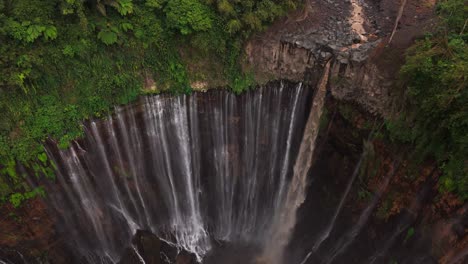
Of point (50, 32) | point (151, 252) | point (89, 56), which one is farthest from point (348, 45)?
point (151, 252)

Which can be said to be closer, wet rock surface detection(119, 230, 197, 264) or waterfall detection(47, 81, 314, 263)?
Answer: waterfall detection(47, 81, 314, 263)

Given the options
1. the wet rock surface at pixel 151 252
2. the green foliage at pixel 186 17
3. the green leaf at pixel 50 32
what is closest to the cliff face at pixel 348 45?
the green foliage at pixel 186 17

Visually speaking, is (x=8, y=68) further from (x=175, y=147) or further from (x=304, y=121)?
(x=304, y=121)

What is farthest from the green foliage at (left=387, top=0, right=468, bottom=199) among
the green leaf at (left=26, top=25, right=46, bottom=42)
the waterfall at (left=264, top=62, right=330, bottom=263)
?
the green leaf at (left=26, top=25, right=46, bottom=42)

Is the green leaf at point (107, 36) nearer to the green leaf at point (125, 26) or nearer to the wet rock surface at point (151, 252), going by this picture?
the green leaf at point (125, 26)

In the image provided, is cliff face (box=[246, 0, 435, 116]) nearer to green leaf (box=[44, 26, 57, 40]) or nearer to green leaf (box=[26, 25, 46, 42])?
green leaf (box=[44, 26, 57, 40])

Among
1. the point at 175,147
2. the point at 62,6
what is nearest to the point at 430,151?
the point at 175,147
